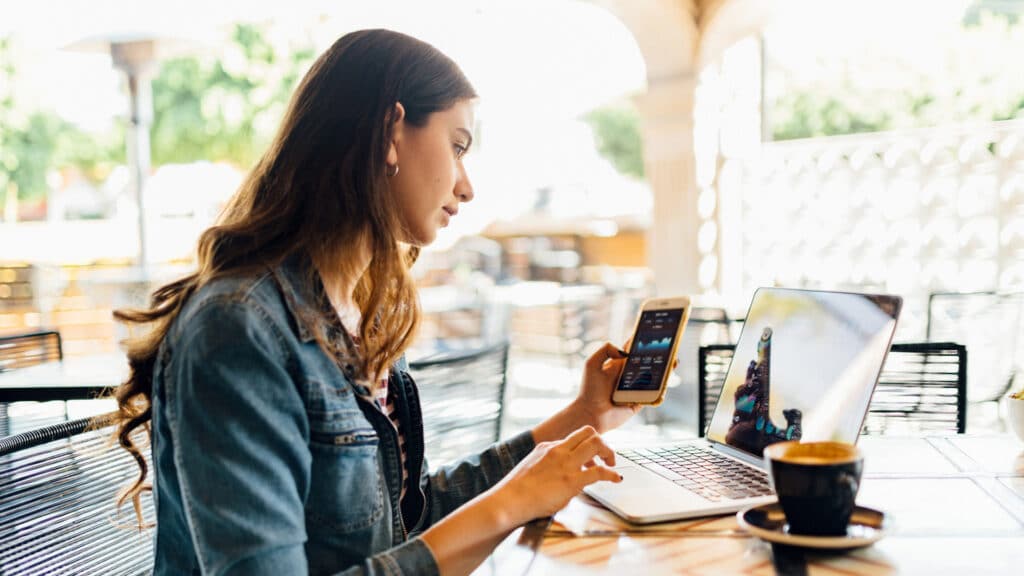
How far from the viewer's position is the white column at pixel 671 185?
448cm

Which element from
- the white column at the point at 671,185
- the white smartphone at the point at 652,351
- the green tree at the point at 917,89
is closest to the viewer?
the white smartphone at the point at 652,351

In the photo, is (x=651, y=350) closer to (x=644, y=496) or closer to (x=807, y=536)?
(x=644, y=496)

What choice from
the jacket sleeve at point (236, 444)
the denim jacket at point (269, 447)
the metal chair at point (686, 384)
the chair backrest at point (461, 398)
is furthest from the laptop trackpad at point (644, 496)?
the metal chair at point (686, 384)

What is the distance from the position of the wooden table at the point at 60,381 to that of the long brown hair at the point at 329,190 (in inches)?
39.0

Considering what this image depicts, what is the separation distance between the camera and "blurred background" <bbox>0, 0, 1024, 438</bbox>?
4.30m

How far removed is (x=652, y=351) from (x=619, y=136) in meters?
17.1

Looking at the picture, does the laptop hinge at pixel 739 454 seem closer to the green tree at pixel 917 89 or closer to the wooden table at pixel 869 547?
the wooden table at pixel 869 547

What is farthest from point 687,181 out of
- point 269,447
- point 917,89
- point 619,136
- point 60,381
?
point 619,136

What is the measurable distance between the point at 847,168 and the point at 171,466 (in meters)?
4.43

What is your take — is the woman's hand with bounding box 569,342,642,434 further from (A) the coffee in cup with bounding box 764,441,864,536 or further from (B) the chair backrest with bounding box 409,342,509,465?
(B) the chair backrest with bounding box 409,342,509,465

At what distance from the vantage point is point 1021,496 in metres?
1.13

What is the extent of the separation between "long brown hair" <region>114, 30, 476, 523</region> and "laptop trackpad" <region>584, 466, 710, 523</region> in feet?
1.06

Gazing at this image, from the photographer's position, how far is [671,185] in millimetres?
4598

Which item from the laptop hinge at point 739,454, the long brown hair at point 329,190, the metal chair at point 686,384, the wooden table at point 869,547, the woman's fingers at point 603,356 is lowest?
the metal chair at point 686,384
